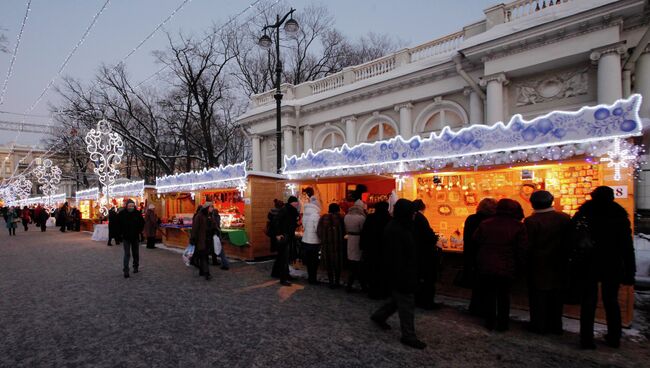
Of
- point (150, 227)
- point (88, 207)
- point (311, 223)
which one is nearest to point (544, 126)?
point (311, 223)

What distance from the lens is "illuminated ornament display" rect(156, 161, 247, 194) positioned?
1171cm

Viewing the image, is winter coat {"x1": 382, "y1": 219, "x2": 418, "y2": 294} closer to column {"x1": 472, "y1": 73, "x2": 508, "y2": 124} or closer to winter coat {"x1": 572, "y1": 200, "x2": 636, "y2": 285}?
winter coat {"x1": 572, "y1": 200, "x2": 636, "y2": 285}

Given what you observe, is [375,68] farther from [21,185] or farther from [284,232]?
[21,185]

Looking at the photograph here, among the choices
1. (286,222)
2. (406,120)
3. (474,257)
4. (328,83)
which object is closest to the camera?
(474,257)

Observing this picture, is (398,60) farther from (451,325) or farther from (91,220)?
(91,220)

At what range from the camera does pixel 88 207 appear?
88.2 ft

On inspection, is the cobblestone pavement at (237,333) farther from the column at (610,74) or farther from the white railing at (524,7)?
the white railing at (524,7)

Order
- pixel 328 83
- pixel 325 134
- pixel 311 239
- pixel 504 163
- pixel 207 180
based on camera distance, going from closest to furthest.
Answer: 1. pixel 504 163
2. pixel 311 239
3. pixel 207 180
4. pixel 325 134
5. pixel 328 83

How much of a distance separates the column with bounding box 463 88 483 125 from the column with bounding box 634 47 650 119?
4.23 metres

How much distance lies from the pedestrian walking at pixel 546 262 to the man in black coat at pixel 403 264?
1.69 m

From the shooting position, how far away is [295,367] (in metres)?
3.74

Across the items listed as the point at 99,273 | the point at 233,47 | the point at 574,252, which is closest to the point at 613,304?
the point at 574,252

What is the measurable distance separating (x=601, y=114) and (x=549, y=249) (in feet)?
7.38

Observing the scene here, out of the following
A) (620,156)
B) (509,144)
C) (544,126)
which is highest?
(544,126)
